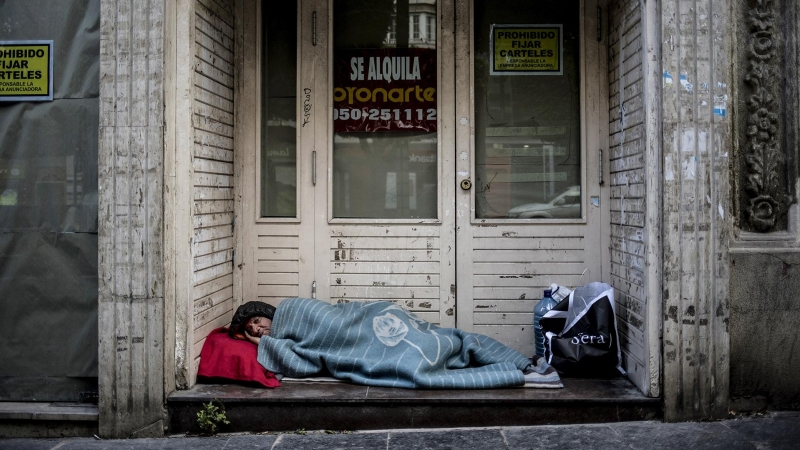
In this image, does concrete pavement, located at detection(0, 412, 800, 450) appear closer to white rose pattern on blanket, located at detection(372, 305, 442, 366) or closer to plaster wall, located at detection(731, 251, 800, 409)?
plaster wall, located at detection(731, 251, 800, 409)

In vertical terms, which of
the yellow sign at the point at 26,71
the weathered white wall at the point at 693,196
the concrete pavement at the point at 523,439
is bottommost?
the concrete pavement at the point at 523,439

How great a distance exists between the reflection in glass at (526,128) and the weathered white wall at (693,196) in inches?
46.3

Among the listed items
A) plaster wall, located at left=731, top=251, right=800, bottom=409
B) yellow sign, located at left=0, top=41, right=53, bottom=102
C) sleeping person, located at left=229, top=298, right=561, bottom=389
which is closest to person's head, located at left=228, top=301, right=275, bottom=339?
sleeping person, located at left=229, top=298, right=561, bottom=389

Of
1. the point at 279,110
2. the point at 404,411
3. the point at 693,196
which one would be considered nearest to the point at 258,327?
the point at 404,411

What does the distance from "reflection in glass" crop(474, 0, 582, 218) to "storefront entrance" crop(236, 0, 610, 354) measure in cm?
1

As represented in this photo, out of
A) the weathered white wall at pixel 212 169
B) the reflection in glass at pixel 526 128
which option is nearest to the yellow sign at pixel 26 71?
the weathered white wall at pixel 212 169

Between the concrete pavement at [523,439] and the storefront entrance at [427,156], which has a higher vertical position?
the storefront entrance at [427,156]

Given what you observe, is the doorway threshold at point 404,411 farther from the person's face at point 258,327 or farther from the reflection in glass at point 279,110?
the reflection in glass at point 279,110

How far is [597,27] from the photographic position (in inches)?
209

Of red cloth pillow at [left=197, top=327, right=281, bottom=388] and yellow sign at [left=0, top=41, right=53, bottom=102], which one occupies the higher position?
yellow sign at [left=0, top=41, right=53, bottom=102]

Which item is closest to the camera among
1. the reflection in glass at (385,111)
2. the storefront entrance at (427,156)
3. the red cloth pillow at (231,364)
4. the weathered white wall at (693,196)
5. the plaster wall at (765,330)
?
the weathered white wall at (693,196)

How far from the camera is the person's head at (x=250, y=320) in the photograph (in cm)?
496

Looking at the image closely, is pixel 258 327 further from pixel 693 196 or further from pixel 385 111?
pixel 693 196

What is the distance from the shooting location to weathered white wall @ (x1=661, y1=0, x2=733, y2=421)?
426cm
